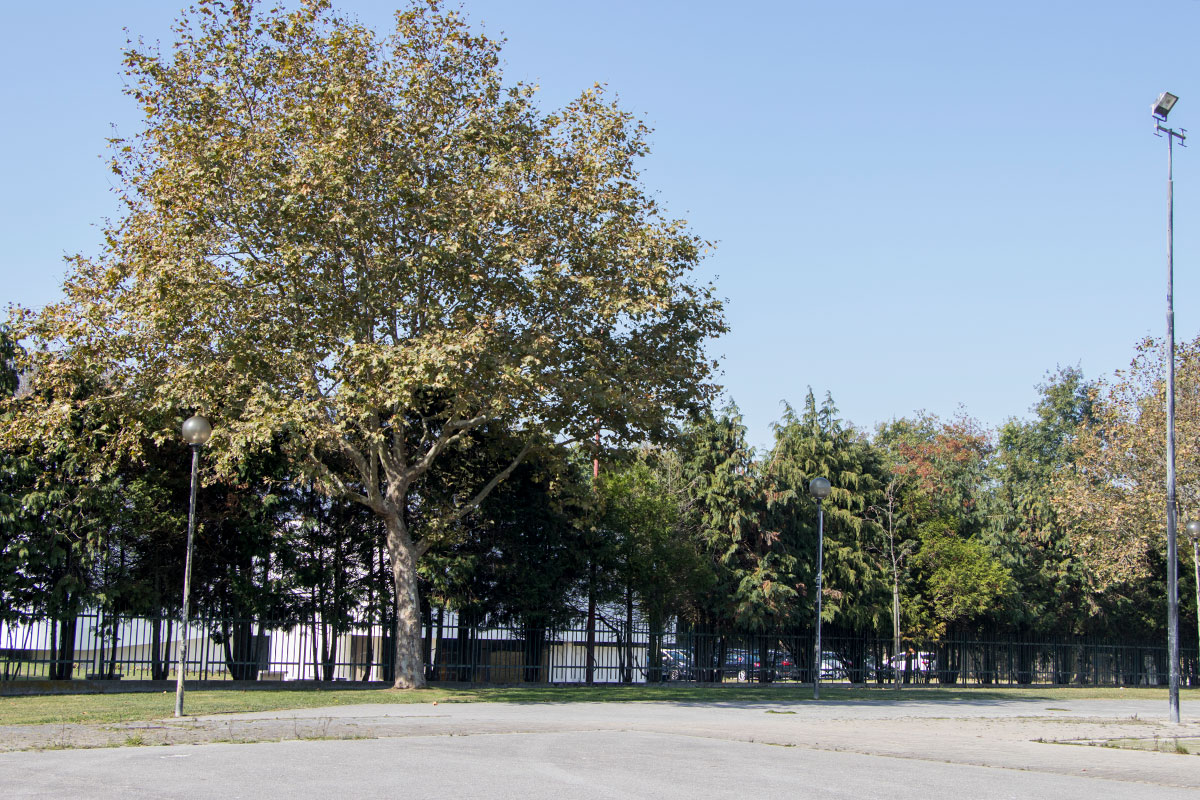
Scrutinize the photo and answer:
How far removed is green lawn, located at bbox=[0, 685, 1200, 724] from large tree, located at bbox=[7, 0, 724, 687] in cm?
265

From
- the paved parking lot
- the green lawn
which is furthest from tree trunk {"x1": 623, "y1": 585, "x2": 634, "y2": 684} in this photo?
the paved parking lot

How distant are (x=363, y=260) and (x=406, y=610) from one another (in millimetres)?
7812

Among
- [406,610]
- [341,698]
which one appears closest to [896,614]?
[406,610]

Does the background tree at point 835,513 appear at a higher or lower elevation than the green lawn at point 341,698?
higher

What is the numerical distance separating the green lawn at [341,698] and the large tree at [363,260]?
2.65 meters

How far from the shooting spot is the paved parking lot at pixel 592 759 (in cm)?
889

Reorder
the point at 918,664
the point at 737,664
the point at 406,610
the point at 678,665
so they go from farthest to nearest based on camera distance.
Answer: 1. the point at 918,664
2. the point at 737,664
3. the point at 678,665
4. the point at 406,610

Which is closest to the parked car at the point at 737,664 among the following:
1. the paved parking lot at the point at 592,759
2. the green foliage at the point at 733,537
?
the green foliage at the point at 733,537

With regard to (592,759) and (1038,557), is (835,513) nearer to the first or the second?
(1038,557)

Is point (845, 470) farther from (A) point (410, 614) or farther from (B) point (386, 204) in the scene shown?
(B) point (386, 204)

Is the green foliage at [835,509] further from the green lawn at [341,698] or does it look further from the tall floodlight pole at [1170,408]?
the tall floodlight pole at [1170,408]

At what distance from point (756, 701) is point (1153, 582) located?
31830 mm

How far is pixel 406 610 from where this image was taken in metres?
24.0

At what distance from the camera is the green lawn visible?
1599 centimetres
